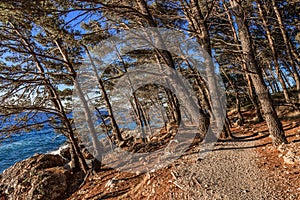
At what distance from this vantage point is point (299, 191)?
249 centimetres

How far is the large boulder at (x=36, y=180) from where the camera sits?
6.19m

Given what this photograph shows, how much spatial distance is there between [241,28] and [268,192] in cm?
387

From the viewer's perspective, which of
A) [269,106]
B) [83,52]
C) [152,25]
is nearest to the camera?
[269,106]

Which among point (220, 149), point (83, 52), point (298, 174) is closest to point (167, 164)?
point (220, 149)

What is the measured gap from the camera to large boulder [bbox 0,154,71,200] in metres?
6.19

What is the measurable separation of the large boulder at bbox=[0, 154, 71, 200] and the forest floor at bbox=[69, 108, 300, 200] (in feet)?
6.33

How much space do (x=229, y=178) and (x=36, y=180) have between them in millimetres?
7159

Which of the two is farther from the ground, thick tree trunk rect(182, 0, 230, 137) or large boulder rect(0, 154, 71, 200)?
thick tree trunk rect(182, 0, 230, 137)

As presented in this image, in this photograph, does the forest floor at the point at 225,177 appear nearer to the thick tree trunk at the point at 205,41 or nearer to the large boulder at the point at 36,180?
the thick tree trunk at the point at 205,41

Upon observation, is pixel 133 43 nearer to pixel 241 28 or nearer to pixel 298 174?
pixel 241 28

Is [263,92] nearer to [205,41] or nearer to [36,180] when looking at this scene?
[205,41]

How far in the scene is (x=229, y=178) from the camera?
3.34 metres

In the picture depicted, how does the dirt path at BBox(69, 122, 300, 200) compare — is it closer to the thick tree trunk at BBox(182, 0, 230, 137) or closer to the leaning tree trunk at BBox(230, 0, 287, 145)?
the leaning tree trunk at BBox(230, 0, 287, 145)

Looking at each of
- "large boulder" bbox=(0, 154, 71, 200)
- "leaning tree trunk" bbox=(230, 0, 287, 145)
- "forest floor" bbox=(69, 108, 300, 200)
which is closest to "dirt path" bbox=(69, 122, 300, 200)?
"forest floor" bbox=(69, 108, 300, 200)
